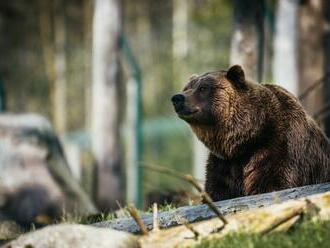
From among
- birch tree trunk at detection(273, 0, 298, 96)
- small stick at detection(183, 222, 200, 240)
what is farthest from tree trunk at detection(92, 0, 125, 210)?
small stick at detection(183, 222, 200, 240)

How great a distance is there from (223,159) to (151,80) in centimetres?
3517

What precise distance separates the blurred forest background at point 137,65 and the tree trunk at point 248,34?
0.01 metres

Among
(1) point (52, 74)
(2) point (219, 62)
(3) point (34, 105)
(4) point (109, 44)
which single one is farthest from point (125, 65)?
(3) point (34, 105)

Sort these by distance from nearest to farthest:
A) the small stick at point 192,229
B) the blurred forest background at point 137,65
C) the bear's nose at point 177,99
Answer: the small stick at point 192,229
the bear's nose at point 177,99
the blurred forest background at point 137,65

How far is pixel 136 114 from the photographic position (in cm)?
1859

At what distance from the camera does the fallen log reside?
25.5 feet

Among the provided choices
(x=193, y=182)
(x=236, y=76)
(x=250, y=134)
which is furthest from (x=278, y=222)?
(x=236, y=76)

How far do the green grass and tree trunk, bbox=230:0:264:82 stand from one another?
20.2 ft

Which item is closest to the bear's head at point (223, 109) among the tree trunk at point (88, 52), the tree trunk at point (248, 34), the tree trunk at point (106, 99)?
the tree trunk at point (248, 34)

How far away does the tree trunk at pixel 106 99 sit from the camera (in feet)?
62.4

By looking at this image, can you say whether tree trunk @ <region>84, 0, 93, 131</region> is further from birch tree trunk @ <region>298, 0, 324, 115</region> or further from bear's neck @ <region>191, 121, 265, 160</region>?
bear's neck @ <region>191, 121, 265, 160</region>

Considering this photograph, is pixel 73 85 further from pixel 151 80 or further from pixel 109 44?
pixel 109 44

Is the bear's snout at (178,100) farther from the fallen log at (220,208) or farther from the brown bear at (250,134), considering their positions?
the fallen log at (220,208)

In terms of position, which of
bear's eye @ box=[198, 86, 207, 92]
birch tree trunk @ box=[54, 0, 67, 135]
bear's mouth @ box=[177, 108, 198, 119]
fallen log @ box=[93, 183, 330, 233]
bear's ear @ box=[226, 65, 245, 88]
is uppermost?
bear's ear @ box=[226, 65, 245, 88]
